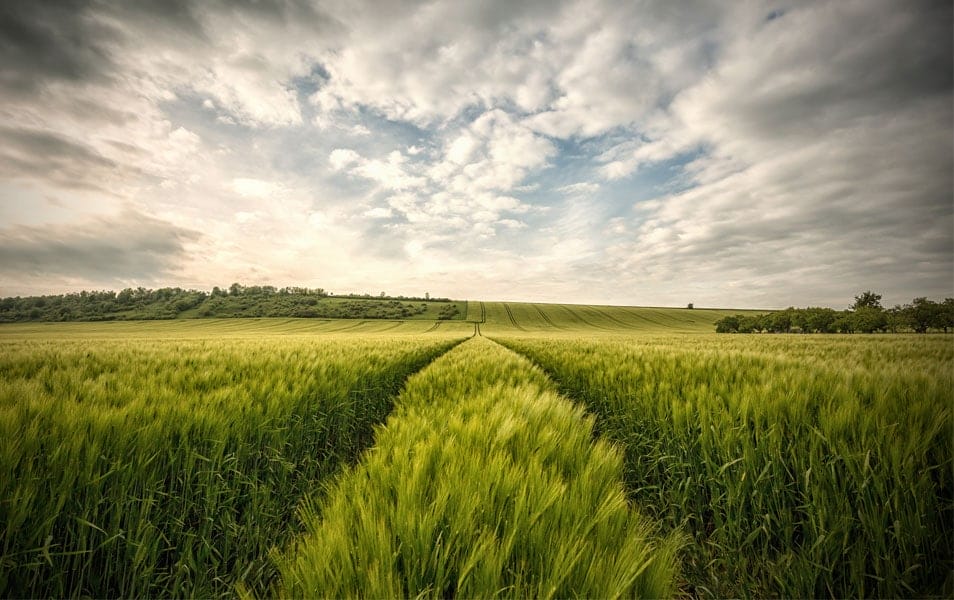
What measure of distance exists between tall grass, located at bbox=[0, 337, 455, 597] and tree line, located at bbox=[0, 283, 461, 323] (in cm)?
8814

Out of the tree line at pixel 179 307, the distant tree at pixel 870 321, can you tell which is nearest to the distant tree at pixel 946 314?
the distant tree at pixel 870 321

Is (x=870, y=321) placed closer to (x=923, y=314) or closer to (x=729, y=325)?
(x=923, y=314)

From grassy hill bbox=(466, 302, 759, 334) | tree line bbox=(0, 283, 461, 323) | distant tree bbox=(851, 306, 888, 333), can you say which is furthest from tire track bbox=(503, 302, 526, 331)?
distant tree bbox=(851, 306, 888, 333)

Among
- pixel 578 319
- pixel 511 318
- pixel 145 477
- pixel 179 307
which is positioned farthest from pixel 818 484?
pixel 179 307

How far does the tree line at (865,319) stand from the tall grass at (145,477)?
37.7 metres

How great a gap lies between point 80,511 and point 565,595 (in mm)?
2539

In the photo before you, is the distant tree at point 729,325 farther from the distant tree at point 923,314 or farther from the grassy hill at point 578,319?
the distant tree at point 923,314

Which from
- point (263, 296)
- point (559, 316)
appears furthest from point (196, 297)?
point (559, 316)

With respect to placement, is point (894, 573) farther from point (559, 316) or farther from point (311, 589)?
point (559, 316)

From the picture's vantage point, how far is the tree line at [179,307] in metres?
84.0

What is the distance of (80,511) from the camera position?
191cm

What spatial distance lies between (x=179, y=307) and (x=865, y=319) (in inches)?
4931

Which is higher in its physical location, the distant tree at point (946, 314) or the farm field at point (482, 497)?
the distant tree at point (946, 314)

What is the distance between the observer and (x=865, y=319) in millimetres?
31469
